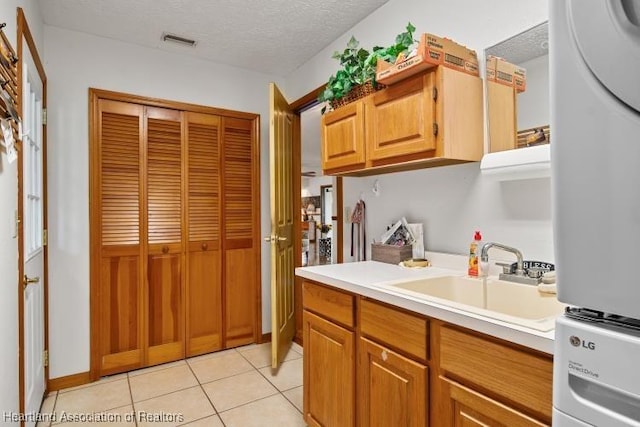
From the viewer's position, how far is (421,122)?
1.61m

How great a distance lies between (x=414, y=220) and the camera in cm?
212

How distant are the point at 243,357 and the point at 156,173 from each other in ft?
5.41

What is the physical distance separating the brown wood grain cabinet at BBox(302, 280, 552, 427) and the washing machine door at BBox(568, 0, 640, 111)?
67 centimetres

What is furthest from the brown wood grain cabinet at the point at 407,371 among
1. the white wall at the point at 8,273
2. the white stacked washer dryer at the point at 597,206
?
the white wall at the point at 8,273

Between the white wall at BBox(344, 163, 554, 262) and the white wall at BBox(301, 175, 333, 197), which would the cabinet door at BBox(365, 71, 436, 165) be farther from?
the white wall at BBox(301, 175, 333, 197)

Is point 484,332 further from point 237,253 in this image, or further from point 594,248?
point 237,253

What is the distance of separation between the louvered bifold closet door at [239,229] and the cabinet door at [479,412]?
93.0 inches

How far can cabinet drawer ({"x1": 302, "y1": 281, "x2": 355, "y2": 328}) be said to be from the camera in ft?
5.31

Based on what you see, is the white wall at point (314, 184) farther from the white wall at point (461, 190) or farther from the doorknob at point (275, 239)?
the white wall at point (461, 190)

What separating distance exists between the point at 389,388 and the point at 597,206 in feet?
3.58

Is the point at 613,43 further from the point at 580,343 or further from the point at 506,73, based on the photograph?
the point at 506,73

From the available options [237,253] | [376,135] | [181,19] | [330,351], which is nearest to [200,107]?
[181,19]

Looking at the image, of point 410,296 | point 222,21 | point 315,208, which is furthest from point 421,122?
point 315,208

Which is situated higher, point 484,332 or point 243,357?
point 484,332
